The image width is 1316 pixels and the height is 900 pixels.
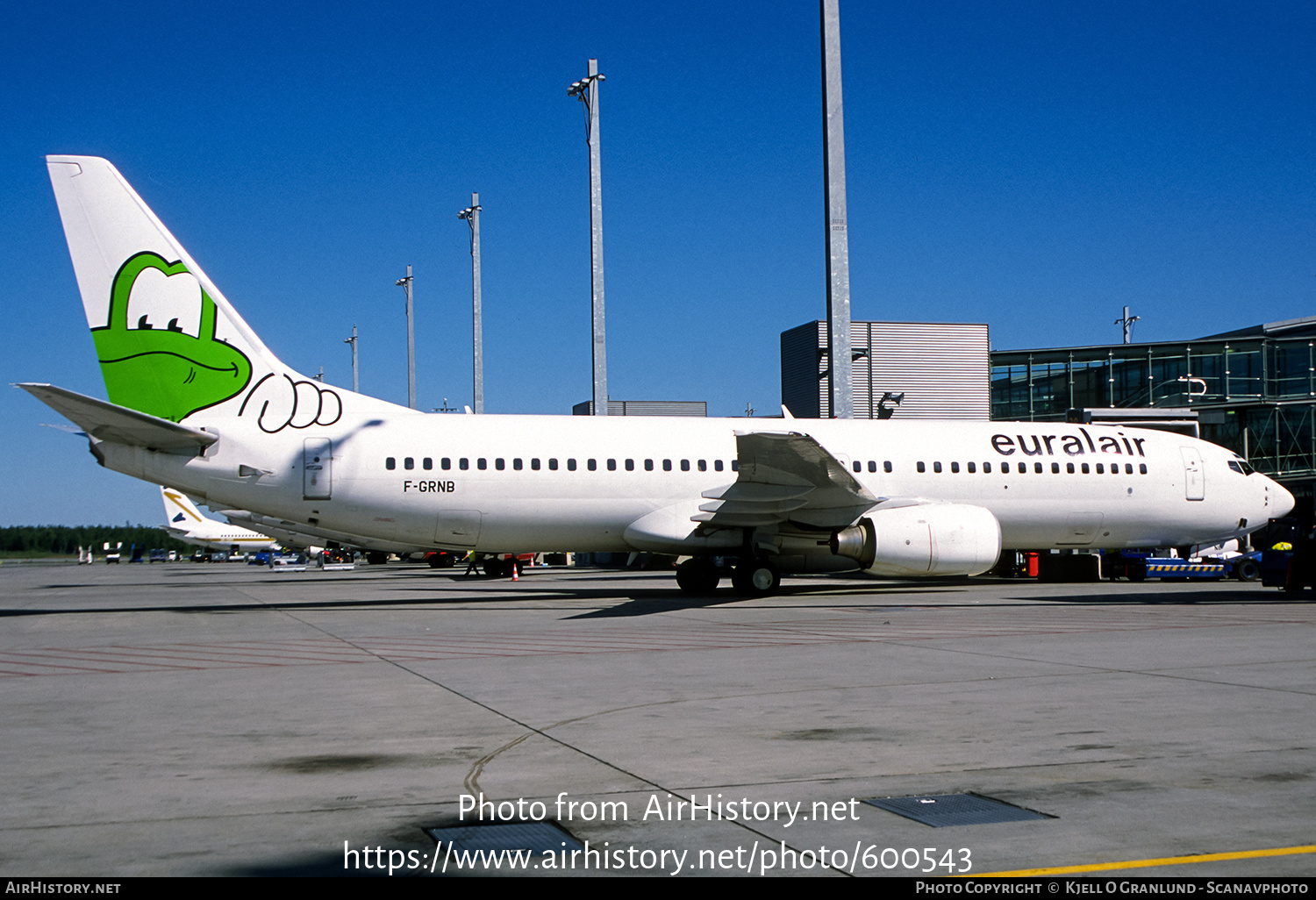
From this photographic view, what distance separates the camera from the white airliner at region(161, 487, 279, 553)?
70125 millimetres

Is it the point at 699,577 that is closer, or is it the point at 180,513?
the point at 699,577

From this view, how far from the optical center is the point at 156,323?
63.3ft

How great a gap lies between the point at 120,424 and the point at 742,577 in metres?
11.5

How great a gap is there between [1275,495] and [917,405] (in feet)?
59.6

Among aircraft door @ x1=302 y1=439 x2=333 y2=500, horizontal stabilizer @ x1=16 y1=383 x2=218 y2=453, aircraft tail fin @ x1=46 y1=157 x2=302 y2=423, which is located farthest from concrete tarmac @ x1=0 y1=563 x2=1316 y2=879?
aircraft tail fin @ x1=46 y1=157 x2=302 y2=423

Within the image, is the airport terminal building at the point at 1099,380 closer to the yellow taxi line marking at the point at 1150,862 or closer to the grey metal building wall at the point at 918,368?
the grey metal building wall at the point at 918,368

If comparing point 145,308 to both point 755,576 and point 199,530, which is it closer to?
point 755,576

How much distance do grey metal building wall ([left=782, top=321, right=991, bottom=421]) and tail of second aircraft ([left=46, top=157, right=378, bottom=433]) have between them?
26.4 metres

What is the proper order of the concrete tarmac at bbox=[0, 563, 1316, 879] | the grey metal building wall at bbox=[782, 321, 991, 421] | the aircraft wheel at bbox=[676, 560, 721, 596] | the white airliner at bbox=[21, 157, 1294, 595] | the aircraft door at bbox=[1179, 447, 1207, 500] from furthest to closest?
the grey metal building wall at bbox=[782, 321, 991, 421] → the aircraft door at bbox=[1179, 447, 1207, 500] → the aircraft wheel at bbox=[676, 560, 721, 596] → the white airliner at bbox=[21, 157, 1294, 595] → the concrete tarmac at bbox=[0, 563, 1316, 879]

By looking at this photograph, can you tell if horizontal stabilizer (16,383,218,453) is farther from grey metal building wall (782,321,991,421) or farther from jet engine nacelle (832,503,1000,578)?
grey metal building wall (782,321,991,421)

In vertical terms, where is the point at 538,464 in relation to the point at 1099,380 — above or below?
below

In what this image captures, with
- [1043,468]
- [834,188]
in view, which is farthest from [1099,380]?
[834,188]

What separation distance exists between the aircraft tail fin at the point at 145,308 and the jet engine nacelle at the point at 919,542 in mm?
11206

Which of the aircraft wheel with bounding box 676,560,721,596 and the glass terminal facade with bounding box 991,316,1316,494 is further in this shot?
the glass terminal facade with bounding box 991,316,1316,494
